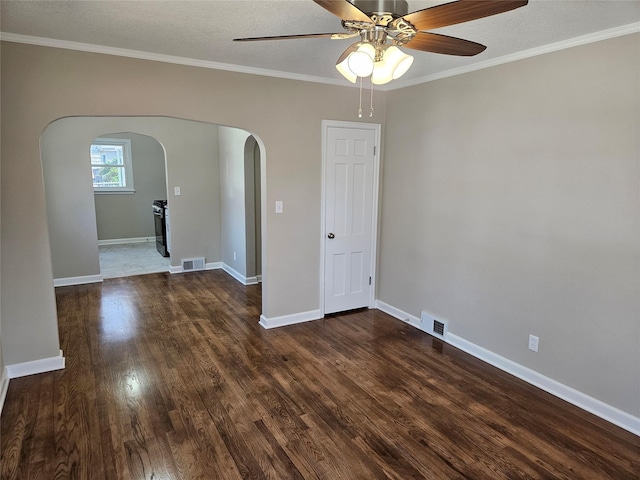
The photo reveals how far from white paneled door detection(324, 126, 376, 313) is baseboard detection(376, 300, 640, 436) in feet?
4.07

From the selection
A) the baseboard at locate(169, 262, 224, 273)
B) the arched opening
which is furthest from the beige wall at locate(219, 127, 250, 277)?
the baseboard at locate(169, 262, 224, 273)

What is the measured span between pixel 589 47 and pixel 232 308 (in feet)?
13.5

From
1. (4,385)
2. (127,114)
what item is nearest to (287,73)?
(127,114)

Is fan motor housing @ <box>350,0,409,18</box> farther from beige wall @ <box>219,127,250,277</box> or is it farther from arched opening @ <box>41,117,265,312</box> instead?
beige wall @ <box>219,127,250,277</box>

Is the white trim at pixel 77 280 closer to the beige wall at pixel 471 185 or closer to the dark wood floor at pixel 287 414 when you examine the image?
the dark wood floor at pixel 287 414

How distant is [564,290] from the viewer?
286cm

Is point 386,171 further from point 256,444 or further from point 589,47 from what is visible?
point 256,444

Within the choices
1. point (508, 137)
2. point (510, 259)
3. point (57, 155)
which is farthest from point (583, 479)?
point (57, 155)

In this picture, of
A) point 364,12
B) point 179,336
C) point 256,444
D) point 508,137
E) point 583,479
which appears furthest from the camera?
point 179,336

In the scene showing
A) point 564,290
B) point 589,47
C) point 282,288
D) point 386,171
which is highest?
point 589,47

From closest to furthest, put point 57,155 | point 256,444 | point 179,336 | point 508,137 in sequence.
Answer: point 256,444
point 508,137
point 179,336
point 57,155

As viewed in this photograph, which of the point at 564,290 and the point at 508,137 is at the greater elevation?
the point at 508,137

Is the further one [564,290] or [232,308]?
[232,308]

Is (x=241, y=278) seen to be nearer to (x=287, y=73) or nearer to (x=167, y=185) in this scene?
(x=167, y=185)
